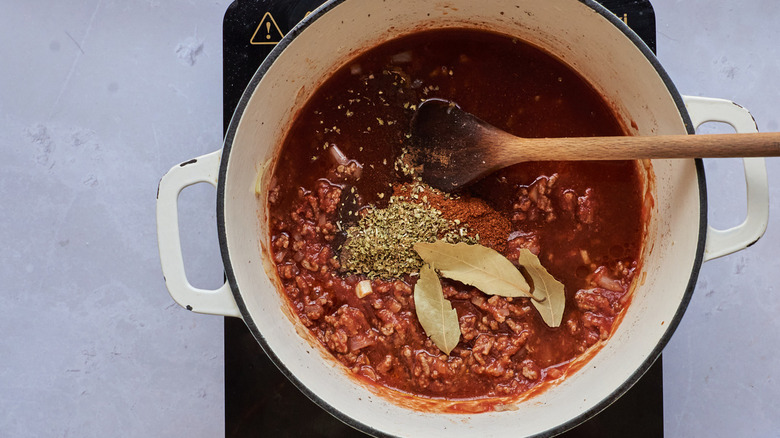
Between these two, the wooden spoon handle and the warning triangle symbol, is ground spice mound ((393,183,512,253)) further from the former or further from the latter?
the warning triangle symbol

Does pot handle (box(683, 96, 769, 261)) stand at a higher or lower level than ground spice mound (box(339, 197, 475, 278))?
higher

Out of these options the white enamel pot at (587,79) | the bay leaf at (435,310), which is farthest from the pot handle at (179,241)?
the bay leaf at (435,310)

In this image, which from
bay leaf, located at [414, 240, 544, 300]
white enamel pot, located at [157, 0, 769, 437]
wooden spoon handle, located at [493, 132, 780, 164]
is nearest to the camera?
wooden spoon handle, located at [493, 132, 780, 164]

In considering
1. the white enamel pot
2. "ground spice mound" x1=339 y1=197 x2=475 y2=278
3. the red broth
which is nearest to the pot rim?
the white enamel pot

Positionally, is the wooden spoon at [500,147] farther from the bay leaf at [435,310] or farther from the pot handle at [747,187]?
the bay leaf at [435,310]

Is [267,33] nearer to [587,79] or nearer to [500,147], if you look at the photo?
[500,147]

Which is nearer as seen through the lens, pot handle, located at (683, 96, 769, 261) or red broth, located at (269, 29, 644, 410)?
pot handle, located at (683, 96, 769, 261)

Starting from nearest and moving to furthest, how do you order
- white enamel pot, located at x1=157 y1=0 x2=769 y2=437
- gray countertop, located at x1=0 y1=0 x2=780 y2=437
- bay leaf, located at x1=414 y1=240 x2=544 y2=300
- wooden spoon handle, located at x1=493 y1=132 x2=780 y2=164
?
wooden spoon handle, located at x1=493 y1=132 x2=780 y2=164, white enamel pot, located at x1=157 y1=0 x2=769 y2=437, bay leaf, located at x1=414 y1=240 x2=544 y2=300, gray countertop, located at x1=0 y1=0 x2=780 y2=437
